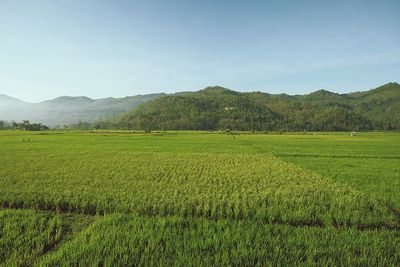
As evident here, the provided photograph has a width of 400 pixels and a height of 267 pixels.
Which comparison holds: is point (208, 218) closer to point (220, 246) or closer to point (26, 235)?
point (220, 246)

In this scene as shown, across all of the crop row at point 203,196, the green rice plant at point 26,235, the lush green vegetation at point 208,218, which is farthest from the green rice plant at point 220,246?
the crop row at point 203,196

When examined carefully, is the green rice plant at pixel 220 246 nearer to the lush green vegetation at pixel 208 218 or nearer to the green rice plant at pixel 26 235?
the lush green vegetation at pixel 208 218

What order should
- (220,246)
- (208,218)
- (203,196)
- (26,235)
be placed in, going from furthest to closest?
(203,196)
(208,218)
(26,235)
(220,246)

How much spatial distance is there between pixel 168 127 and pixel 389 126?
127m

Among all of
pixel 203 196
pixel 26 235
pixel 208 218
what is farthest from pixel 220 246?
pixel 26 235

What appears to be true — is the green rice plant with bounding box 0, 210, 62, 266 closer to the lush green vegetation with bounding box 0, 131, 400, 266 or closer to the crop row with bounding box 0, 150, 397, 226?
the lush green vegetation with bounding box 0, 131, 400, 266

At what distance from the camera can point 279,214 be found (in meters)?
7.72

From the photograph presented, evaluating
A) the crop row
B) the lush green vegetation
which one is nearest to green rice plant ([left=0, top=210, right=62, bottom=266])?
the lush green vegetation

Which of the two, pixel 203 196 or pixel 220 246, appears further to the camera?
pixel 203 196

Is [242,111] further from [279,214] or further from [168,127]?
[279,214]

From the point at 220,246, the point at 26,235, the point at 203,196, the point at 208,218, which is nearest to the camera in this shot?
the point at 220,246

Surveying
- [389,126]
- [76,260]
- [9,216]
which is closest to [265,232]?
[76,260]

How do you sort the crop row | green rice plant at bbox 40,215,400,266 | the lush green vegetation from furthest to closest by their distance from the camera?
the crop row < the lush green vegetation < green rice plant at bbox 40,215,400,266

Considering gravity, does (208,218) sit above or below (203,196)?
below
